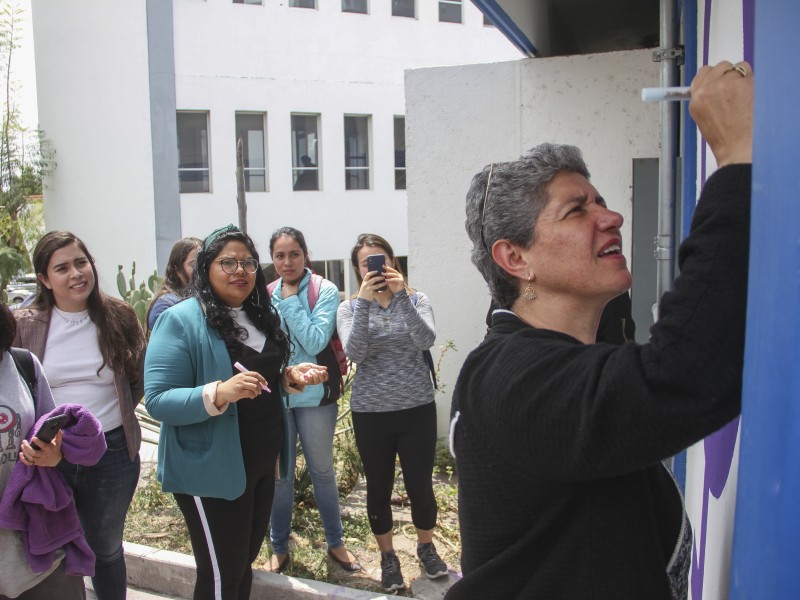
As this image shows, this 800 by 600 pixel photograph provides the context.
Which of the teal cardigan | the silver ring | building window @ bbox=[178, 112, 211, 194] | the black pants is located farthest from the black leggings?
building window @ bbox=[178, 112, 211, 194]

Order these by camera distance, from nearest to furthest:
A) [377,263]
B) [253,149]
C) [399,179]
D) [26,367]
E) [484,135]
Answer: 1. [26,367]
2. [377,263]
3. [484,135]
4. [253,149]
5. [399,179]

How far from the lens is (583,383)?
1.08 m

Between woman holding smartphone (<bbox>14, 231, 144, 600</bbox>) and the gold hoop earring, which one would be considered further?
→ woman holding smartphone (<bbox>14, 231, 144, 600</bbox>)

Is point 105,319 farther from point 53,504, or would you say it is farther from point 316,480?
point 316,480

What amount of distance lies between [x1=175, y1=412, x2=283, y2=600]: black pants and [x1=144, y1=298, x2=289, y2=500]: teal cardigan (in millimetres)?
96

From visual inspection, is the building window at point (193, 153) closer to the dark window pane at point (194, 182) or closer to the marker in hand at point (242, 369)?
the dark window pane at point (194, 182)

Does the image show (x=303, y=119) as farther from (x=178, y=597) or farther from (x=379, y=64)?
(x=178, y=597)

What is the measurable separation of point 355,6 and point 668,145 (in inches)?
661

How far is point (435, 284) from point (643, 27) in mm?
3141

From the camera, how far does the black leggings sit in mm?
4066

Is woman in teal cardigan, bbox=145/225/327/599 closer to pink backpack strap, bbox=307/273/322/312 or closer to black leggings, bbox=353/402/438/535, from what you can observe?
black leggings, bbox=353/402/438/535

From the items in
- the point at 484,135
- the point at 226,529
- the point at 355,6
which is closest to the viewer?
the point at 226,529

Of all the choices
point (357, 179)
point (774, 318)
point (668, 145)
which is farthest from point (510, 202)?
point (357, 179)

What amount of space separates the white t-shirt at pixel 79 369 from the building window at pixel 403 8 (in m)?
16.6
